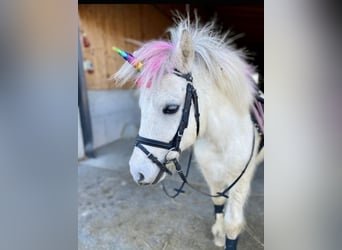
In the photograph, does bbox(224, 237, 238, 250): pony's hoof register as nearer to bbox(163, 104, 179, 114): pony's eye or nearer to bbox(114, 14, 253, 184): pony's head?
bbox(114, 14, 253, 184): pony's head

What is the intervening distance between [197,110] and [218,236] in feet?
2.47

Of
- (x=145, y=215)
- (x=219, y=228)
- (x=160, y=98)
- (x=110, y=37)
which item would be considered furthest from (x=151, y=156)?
(x=110, y=37)

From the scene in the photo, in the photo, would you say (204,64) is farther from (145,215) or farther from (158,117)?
(145,215)

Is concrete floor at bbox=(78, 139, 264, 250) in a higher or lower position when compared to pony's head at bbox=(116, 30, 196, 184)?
lower

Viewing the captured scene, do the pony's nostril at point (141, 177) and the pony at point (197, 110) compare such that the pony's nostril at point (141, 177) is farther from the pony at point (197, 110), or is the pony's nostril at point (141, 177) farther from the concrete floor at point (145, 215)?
the concrete floor at point (145, 215)

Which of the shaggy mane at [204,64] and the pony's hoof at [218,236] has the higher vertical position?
the shaggy mane at [204,64]

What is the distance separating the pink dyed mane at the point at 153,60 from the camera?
0.87 metres

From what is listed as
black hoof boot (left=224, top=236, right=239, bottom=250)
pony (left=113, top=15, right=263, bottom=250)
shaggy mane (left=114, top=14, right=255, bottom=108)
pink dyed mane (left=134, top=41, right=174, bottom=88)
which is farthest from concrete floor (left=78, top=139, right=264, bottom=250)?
pink dyed mane (left=134, top=41, right=174, bottom=88)

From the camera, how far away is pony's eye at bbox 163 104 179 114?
87 cm

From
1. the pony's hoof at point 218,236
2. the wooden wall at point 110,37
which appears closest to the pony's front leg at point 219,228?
the pony's hoof at point 218,236

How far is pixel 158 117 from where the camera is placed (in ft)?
2.87
